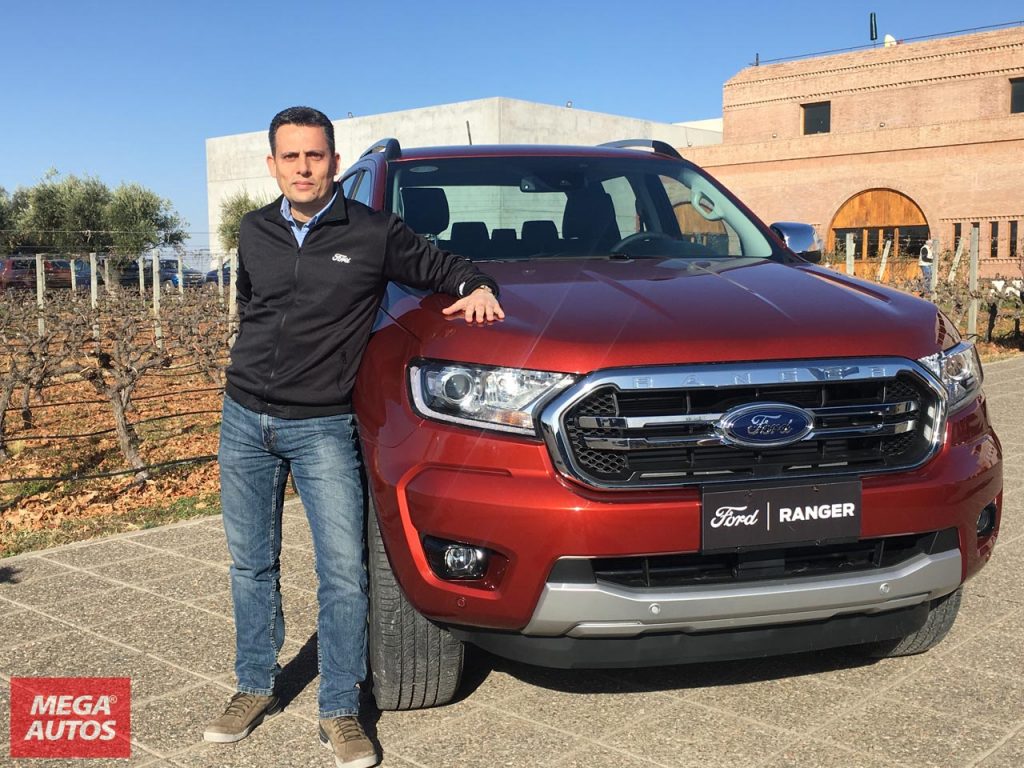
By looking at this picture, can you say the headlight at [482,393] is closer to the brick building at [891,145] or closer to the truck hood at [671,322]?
the truck hood at [671,322]

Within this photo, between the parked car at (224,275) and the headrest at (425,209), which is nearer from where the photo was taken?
the headrest at (425,209)

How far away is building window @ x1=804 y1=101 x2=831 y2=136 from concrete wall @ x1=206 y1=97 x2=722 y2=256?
8825 millimetres

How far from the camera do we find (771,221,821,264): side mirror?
4.56 metres

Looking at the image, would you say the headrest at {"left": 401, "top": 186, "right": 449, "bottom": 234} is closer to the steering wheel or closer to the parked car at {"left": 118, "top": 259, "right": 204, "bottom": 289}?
the steering wheel

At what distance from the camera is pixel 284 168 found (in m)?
3.29

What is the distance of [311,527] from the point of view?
3.29 m

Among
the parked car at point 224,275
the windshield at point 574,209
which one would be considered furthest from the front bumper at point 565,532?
the parked car at point 224,275

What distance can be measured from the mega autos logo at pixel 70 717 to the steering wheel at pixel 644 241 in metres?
2.38

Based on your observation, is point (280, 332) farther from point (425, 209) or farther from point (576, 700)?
point (576, 700)

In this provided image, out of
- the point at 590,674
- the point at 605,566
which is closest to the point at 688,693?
the point at 590,674

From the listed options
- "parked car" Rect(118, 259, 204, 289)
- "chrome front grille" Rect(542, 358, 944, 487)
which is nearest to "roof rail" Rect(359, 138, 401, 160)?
"chrome front grille" Rect(542, 358, 944, 487)

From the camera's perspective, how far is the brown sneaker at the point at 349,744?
3133mm

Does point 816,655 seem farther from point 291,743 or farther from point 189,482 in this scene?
point 189,482

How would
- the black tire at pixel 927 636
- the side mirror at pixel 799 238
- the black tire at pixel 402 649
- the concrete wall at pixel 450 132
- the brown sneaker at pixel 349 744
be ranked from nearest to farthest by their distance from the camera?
1. the brown sneaker at pixel 349 744
2. the black tire at pixel 402 649
3. the black tire at pixel 927 636
4. the side mirror at pixel 799 238
5. the concrete wall at pixel 450 132
